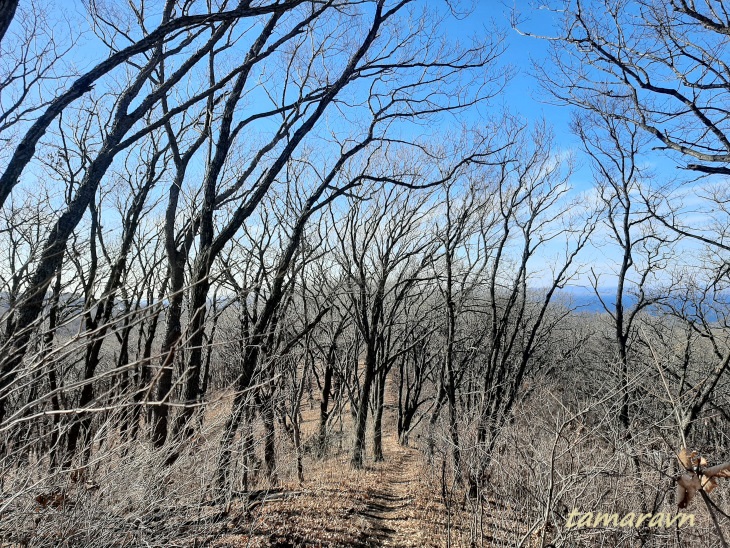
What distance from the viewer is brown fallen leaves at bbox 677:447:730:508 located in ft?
3.55

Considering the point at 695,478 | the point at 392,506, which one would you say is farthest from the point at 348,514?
the point at 695,478

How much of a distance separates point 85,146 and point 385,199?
8.36 metres

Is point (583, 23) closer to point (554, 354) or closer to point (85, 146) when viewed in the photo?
point (85, 146)

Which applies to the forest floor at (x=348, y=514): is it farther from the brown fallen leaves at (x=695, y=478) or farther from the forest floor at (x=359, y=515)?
the brown fallen leaves at (x=695, y=478)

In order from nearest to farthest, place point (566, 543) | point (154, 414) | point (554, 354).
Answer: point (566, 543)
point (154, 414)
point (554, 354)

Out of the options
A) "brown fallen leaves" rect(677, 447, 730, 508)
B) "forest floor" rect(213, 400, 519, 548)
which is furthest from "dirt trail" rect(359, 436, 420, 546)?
"brown fallen leaves" rect(677, 447, 730, 508)

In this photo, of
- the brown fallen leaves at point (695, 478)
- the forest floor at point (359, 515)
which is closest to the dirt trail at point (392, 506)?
the forest floor at point (359, 515)

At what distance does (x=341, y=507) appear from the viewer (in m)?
8.33

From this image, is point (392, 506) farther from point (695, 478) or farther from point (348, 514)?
point (695, 478)

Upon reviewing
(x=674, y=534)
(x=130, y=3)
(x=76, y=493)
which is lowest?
(x=674, y=534)

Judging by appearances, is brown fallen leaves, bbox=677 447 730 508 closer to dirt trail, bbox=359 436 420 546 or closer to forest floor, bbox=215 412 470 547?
forest floor, bbox=215 412 470 547

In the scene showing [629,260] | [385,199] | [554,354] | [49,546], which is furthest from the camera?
[554,354]

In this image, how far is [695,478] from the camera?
1.13 meters

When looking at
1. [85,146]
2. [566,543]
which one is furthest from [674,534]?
[85,146]
